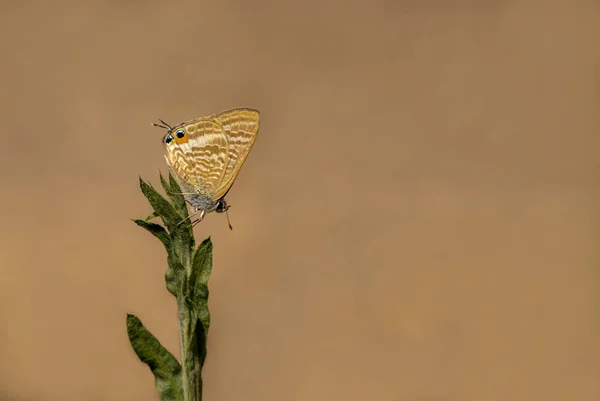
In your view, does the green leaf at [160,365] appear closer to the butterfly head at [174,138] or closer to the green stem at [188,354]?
the green stem at [188,354]

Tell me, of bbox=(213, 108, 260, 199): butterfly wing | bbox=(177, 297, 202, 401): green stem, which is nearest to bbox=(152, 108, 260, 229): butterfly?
bbox=(213, 108, 260, 199): butterfly wing

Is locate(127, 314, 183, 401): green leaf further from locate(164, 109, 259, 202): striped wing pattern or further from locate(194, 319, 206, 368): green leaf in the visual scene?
locate(164, 109, 259, 202): striped wing pattern

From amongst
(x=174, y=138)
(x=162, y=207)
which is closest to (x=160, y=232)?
(x=162, y=207)

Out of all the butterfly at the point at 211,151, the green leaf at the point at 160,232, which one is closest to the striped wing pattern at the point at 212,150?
the butterfly at the point at 211,151

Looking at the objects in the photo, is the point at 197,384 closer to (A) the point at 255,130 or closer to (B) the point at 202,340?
(B) the point at 202,340

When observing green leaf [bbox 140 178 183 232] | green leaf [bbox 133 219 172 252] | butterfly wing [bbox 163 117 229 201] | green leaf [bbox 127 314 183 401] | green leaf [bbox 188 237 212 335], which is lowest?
green leaf [bbox 127 314 183 401]
